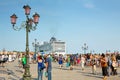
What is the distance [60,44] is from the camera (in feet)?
408

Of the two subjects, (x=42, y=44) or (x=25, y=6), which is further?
(x=42, y=44)

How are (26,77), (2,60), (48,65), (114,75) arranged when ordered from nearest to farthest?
(48,65) → (26,77) → (114,75) → (2,60)

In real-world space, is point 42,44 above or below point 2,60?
above

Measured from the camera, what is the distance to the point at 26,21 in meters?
19.6

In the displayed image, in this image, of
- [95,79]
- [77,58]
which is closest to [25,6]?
[95,79]

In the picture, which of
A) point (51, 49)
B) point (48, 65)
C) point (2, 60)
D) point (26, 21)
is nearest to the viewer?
point (48, 65)

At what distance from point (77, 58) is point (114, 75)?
65.3 ft

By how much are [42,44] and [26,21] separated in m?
109

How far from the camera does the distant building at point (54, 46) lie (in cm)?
11956

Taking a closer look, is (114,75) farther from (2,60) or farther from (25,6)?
(2,60)

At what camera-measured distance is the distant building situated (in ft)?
392

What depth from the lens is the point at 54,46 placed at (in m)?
120

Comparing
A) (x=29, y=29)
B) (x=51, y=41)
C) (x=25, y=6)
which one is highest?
(x=51, y=41)

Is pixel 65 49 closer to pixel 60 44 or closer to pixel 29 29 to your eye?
pixel 60 44
